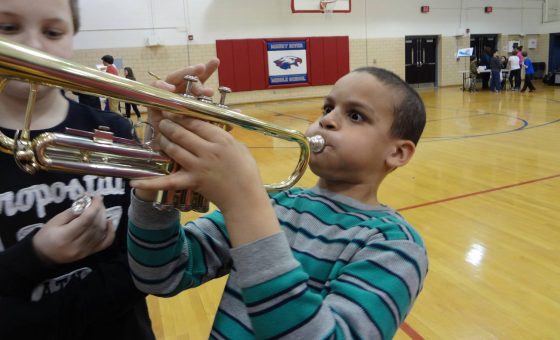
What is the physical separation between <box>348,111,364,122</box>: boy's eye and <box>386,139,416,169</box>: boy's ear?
12cm

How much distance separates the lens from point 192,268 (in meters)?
0.91

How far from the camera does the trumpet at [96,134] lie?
0.61 m

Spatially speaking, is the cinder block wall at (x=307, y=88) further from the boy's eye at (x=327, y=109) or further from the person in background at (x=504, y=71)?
the boy's eye at (x=327, y=109)

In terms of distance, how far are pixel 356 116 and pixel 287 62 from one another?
11.8 m

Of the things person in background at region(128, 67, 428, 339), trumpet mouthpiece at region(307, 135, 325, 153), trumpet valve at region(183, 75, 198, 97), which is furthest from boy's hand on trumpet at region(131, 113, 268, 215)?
trumpet mouthpiece at region(307, 135, 325, 153)

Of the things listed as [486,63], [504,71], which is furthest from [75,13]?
[504,71]

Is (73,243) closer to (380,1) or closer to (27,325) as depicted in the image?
(27,325)

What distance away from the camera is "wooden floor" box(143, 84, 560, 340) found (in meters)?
1.85

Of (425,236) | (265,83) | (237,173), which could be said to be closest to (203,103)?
(237,173)

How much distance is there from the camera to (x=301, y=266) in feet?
2.30

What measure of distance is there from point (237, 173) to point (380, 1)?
13798 mm

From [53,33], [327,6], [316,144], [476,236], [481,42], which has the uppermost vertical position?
[327,6]

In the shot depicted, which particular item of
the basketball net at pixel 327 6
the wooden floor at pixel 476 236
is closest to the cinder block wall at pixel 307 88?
the basketball net at pixel 327 6

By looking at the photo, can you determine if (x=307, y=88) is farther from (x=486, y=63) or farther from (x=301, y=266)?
(x=301, y=266)
